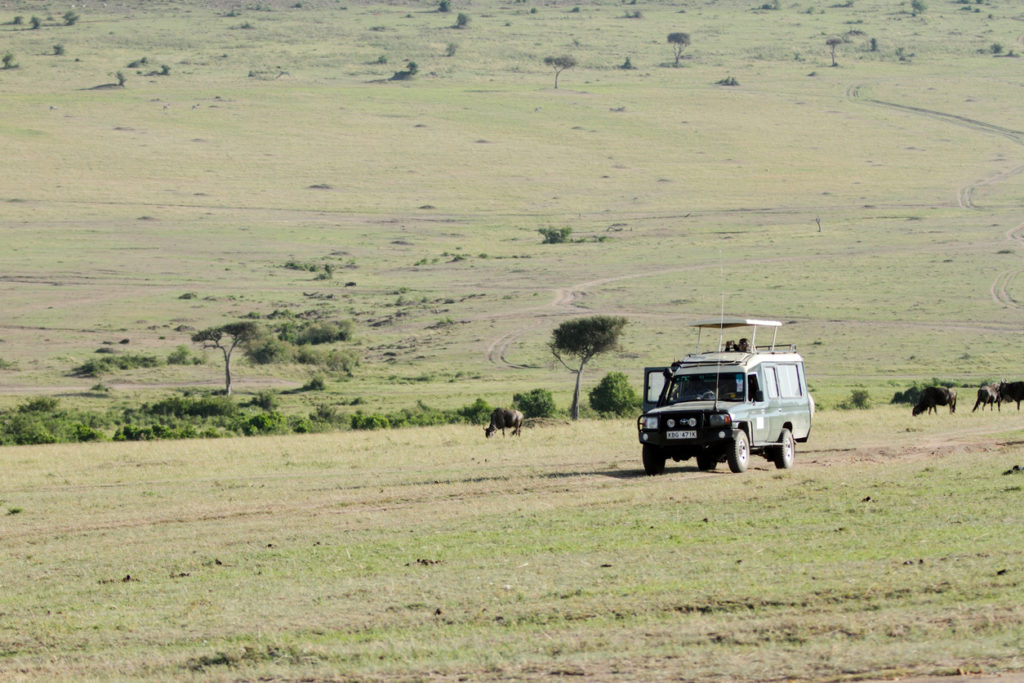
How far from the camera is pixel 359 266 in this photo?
364 ft

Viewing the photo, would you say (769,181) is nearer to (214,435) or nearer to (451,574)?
(214,435)

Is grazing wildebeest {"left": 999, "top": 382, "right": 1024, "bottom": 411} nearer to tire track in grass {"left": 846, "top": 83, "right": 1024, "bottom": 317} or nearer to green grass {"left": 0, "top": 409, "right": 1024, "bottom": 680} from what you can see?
green grass {"left": 0, "top": 409, "right": 1024, "bottom": 680}

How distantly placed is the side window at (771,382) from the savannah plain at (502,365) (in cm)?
168

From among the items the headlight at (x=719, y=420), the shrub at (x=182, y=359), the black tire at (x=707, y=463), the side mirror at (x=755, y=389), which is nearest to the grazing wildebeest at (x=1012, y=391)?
the black tire at (x=707, y=463)

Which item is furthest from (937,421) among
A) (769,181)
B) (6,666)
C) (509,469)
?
(769,181)

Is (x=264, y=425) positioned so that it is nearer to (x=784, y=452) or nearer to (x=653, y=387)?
(x=653, y=387)

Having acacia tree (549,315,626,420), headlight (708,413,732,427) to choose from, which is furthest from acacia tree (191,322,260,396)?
headlight (708,413,732,427)

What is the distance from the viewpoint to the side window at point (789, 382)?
22.6 meters

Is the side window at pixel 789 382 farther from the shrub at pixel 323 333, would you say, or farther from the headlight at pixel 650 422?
the shrub at pixel 323 333

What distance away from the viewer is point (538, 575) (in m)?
13.2

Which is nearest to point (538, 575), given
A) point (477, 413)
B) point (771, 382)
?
point (771, 382)

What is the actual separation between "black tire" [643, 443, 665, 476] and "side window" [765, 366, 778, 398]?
2082 millimetres

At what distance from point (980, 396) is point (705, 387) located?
19.9 m

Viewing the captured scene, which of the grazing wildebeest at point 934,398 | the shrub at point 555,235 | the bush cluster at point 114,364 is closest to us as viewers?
the grazing wildebeest at point 934,398
